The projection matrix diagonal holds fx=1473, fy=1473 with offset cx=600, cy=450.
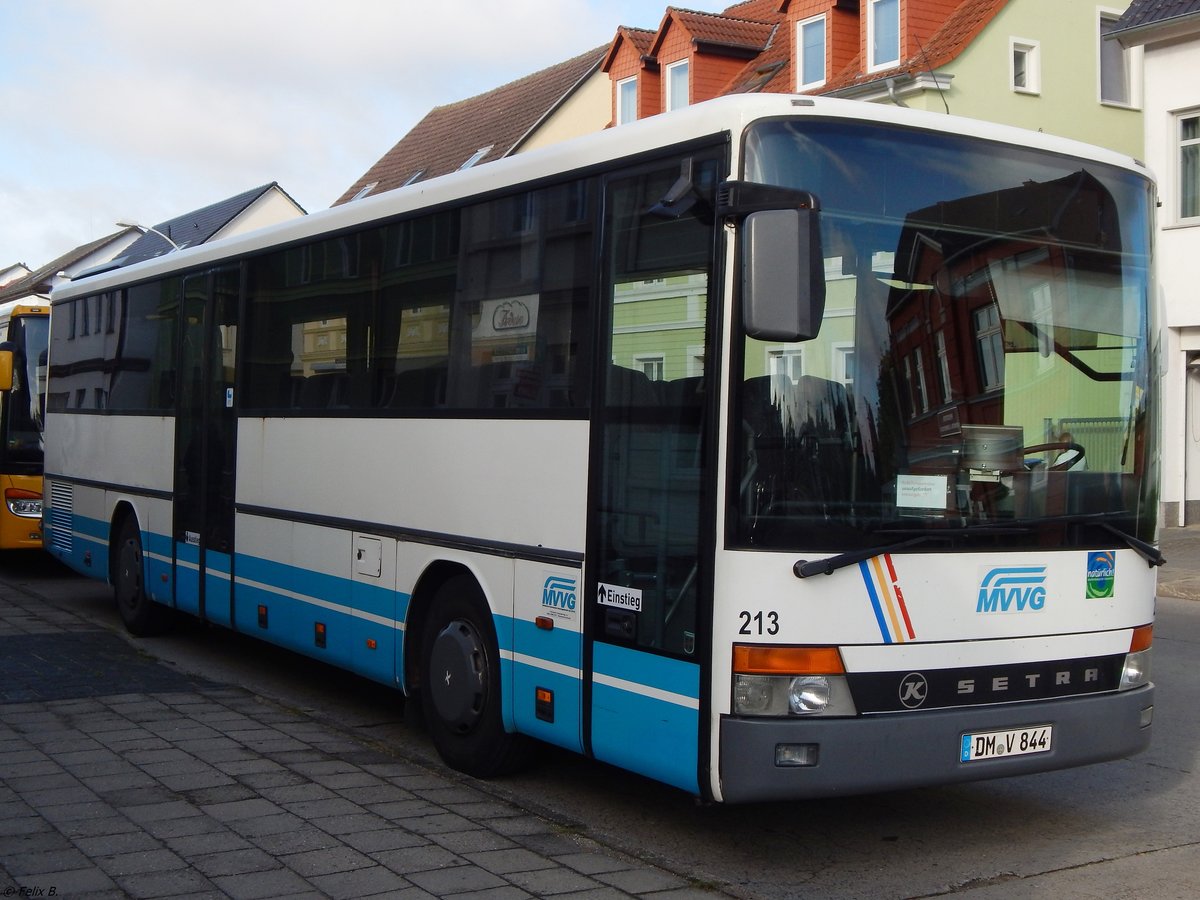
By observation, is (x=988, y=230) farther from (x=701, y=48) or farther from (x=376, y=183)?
(x=376, y=183)

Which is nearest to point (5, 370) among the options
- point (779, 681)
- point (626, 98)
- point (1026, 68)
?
point (779, 681)

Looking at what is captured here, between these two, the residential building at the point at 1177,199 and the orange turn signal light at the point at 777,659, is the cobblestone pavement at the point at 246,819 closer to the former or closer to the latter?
the orange turn signal light at the point at 777,659

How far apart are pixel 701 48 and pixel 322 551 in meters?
27.1

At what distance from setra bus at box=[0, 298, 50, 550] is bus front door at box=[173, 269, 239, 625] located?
21.2 ft

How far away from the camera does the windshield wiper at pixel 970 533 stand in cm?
541

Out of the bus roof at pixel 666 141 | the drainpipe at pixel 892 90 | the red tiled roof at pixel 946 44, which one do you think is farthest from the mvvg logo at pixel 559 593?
the red tiled roof at pixel 946 44

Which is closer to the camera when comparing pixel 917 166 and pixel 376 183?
pixel 917 166

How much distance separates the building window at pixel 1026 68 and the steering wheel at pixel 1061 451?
79.6ft

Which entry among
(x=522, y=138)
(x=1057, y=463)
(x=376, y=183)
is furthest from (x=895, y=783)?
(x=376, y=183)

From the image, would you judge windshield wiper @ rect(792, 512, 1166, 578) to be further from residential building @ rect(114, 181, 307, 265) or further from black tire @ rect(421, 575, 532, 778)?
residential building @ rect(114, 181, 307, 265)

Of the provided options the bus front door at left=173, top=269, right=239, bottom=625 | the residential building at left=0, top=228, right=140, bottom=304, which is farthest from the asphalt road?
the residential building at left=0, top=228, right=140, bottom=304

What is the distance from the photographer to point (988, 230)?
590 cm

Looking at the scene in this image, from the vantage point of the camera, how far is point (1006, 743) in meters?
5.75

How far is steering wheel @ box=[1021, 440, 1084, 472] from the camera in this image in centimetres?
591
